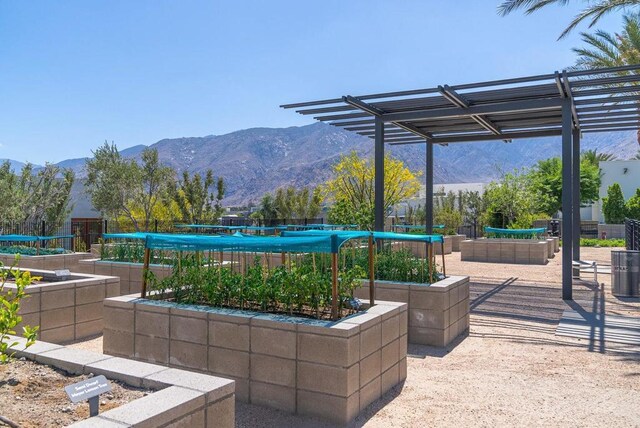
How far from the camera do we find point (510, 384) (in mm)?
5723

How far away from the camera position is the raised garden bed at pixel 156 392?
285cm

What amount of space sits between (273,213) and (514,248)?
28.1 m

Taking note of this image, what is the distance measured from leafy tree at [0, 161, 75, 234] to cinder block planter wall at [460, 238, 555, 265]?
1688 cm

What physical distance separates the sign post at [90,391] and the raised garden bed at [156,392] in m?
0.14

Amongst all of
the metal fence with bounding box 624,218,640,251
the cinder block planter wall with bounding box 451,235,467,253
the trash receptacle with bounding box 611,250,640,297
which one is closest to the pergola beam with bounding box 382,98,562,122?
the trash receptacle with bounding box 611,250,640,297

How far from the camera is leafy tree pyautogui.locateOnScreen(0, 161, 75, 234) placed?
824 inches

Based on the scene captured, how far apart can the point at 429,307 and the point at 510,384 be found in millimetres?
1777

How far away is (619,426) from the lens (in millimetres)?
4582

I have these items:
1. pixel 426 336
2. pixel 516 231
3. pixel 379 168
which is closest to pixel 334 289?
pixel 426 336

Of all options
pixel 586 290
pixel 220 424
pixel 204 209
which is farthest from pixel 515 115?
pixel 204 209

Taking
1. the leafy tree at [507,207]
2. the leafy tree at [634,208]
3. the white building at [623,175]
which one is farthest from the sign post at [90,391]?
the white building at [623,175]

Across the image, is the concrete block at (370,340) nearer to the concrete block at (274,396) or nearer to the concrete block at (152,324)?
the concrete block at (274,396)

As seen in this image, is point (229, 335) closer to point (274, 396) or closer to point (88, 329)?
point (274, 396)

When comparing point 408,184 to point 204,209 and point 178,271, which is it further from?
point 178,271
